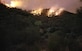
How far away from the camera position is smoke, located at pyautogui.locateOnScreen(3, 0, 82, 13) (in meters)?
16.7

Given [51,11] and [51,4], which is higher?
[51,4]

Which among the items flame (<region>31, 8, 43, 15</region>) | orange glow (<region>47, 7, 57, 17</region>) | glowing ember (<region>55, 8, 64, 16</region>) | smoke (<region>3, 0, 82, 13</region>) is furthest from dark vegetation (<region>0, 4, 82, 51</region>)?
flame (<region>31, 8, 43, 15</region>)

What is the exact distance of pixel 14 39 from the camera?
9.32 m

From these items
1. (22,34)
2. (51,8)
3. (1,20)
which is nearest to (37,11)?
(51,8)

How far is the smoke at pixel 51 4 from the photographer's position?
16663 mm

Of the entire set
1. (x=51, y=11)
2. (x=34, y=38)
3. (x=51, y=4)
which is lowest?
(x=34, y=38)

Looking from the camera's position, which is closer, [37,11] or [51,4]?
[37,11]

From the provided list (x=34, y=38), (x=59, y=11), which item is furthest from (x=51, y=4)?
(x=34, y=38)

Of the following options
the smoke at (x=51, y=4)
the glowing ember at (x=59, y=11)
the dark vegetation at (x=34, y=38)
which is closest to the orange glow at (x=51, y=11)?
the glowing ember at (x=59, y=11)

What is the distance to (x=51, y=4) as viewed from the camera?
18188 millimetres

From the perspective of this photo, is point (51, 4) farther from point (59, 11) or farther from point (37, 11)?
point (59, 11)

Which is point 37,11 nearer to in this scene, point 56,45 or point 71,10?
point 71,10

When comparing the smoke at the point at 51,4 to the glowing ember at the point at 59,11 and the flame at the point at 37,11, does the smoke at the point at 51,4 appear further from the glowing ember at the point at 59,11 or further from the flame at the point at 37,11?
the flame at the point at 37,11

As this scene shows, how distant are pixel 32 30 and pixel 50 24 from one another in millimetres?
3863
